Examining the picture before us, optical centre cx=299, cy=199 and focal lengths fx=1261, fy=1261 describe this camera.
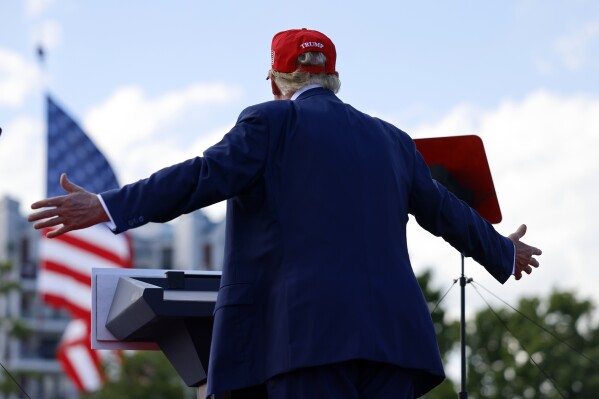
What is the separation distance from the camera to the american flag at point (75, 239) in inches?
873

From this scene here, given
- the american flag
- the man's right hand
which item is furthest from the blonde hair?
the american flag

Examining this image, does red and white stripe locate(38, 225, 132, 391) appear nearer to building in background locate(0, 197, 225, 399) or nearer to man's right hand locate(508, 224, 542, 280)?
man's right hand locate(508, 224, 542, 280)

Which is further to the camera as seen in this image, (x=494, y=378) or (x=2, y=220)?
(x=2, y=220)

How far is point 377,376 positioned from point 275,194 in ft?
1.66

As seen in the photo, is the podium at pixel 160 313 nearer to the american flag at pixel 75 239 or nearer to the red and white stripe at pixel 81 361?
the american flag at pixel 75 239

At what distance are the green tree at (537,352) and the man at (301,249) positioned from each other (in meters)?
21.5

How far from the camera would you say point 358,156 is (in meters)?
3.18

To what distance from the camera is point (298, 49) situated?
331 cm

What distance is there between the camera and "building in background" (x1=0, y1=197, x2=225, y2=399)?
189 feet

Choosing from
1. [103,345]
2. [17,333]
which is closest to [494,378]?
[17,333]

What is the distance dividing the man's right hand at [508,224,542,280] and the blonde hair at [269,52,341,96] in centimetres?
78

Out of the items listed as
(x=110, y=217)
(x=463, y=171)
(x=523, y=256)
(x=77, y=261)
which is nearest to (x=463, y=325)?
(x=463, y=171)

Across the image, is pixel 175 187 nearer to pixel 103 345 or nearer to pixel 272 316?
pixel 272 316

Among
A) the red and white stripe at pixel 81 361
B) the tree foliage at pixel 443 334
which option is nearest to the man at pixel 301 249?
the tree foliage at pixel 443 334
